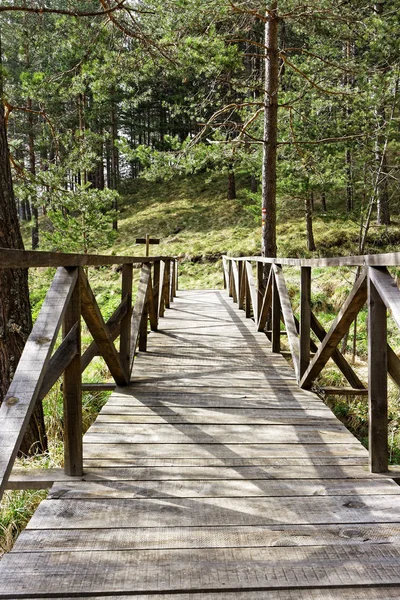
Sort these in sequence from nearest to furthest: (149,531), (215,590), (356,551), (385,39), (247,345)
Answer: (215,590)
(356,551)
(149,531)
(247,345)
(385,39)

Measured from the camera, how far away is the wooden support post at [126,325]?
4.07m

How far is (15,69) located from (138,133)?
12.8 meters

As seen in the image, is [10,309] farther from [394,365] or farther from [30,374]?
[394,365]

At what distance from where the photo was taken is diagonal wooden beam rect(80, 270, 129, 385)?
2.76m

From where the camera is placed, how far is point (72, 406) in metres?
2.47

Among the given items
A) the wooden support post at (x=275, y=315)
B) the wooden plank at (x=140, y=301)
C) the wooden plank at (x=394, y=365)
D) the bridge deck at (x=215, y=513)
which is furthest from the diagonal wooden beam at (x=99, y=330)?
the wooden support post at (x=275, y=315)

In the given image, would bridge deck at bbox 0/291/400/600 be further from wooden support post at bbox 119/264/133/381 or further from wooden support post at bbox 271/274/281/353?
wooden support post at bbox 271/274/281/353

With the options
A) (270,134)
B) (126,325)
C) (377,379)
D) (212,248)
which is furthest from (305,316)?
(212,248)

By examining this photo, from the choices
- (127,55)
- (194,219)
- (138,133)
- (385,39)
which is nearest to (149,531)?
(127,55)

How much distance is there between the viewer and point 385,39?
23.7 feet

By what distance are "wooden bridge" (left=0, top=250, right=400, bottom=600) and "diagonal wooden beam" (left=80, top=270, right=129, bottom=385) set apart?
15 millimetres

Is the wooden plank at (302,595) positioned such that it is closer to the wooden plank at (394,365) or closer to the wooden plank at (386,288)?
→ the wooden plank at (386,288)

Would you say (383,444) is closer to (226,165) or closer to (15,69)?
(226,165)

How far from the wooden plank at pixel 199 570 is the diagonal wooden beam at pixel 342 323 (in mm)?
1384
